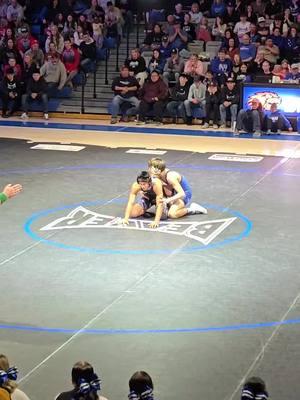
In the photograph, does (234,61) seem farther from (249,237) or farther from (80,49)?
(249,237)

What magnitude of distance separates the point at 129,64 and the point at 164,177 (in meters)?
10.8

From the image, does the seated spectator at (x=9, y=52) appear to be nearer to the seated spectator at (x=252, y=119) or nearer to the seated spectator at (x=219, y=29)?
the seated spectator at (x=219, y=29)

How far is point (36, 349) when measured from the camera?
920 centimetres

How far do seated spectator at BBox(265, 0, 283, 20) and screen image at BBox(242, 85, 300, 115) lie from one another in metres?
4.07

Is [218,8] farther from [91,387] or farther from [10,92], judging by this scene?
[91,387]

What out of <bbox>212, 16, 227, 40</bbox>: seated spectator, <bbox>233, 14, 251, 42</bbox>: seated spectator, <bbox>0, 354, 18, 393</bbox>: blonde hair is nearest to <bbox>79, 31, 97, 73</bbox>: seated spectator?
<bbox>212, 16, 227, 40</bbox>: seated spectator

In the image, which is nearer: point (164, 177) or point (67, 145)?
Result: point (164, 177)

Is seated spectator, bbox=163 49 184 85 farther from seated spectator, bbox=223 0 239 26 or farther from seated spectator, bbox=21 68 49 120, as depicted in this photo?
seated spectator, bbox=21 68 49 120

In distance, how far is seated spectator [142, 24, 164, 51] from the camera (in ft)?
84.3

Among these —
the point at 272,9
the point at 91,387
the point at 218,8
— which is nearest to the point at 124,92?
the point at 218,8

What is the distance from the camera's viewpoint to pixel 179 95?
23.2 meters

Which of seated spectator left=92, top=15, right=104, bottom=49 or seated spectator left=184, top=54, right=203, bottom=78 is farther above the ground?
seated spectator left=92, top=15, right=104, bottom=49

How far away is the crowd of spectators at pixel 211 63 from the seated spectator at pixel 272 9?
1.1 inches

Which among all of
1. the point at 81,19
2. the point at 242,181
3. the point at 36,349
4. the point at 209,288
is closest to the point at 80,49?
the point at 81,19
